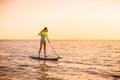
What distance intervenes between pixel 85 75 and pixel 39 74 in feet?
9.09

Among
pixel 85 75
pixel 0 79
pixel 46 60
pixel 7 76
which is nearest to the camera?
pixel 0 79

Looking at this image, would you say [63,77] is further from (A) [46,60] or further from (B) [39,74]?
(A) [46,60]

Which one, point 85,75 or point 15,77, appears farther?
point 85,75

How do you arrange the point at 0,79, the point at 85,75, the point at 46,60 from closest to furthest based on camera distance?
the point at 0,79, the point at 85,75, the point at 46,60

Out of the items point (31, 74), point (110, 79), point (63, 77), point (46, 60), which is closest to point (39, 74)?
point (31, 74)

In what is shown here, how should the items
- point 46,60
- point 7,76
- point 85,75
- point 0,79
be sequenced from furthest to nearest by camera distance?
point 46,60 → point 85,75 → point 7,76 → point 0,79

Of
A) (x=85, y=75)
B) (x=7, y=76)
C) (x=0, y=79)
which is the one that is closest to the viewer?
(x=0, y=79)

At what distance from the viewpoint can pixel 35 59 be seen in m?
24.9

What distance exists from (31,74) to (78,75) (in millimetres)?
2798

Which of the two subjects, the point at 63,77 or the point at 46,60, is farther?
the point at 46,60

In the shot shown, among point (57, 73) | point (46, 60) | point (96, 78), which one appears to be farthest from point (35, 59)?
point (96, 78)

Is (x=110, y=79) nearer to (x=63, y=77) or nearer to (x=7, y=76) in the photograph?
(x=63, y=77)

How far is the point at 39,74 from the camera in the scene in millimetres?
16219

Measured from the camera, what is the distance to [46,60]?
78.5ft
